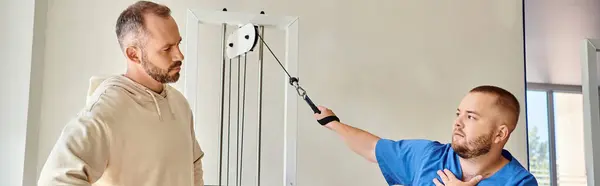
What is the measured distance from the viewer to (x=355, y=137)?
80.5 inches

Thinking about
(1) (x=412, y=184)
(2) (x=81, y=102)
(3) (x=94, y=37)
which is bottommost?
(1) (x=412, y=184)

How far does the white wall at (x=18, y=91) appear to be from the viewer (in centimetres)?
197

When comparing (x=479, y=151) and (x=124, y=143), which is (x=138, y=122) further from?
(x=479, y=151)

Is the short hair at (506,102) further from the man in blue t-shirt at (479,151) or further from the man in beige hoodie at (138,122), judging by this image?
the man in beige hoodie at (138,122)

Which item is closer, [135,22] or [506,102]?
[135,22]

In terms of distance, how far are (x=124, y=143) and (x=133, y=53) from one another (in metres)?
0.20

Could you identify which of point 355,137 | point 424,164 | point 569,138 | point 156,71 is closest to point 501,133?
point 424,164

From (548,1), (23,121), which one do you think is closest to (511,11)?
(548,1)

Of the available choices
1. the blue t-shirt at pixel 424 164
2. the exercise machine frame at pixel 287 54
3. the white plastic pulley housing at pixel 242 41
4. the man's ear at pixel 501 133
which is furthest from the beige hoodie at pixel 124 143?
the man's ear at pixel 501 133

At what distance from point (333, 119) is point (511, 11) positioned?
1107mm

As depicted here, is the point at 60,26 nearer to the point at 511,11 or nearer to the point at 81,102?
the point at 81,102

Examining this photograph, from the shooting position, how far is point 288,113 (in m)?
2.07

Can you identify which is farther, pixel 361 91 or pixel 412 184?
pixel 361 91

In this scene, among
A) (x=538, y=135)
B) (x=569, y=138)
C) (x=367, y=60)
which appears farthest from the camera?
(x=569, y=138)
